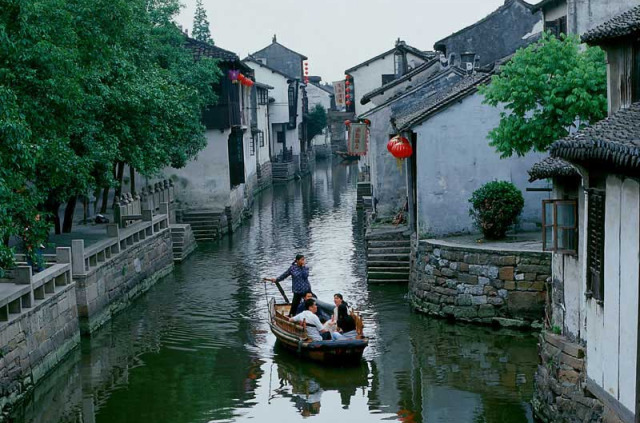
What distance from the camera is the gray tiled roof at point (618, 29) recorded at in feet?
40.0

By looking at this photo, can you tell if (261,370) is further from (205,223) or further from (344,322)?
(205,223)

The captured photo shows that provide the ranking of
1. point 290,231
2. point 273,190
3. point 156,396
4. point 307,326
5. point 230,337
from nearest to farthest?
point 156,396, point 307,326, point 230,337, point 290,231, point 273,190

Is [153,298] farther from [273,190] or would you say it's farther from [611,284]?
[273,190]

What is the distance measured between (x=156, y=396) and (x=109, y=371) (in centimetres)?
205

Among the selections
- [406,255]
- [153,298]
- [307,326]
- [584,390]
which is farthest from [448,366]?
[153,298]

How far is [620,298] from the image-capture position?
10789mm

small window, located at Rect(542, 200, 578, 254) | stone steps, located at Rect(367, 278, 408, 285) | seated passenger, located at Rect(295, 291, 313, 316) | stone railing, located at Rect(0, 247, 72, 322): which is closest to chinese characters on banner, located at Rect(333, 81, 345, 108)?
stone steps, located at Rect(367, 278, 408, 285)

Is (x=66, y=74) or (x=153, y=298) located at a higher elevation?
(x=66, y=74)

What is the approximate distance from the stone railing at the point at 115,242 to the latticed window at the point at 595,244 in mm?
13413

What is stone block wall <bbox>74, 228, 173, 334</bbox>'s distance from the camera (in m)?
22.4

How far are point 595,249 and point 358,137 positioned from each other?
25004 mm

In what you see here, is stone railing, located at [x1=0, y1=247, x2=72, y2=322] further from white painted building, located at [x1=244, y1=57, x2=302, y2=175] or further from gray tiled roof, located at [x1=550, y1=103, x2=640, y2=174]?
white painted building, located at [x1=244, y1=57, x2=302, y2=175]

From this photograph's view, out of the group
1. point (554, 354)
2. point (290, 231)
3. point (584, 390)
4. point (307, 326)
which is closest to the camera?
point (584, 390)

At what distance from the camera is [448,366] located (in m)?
19.2
